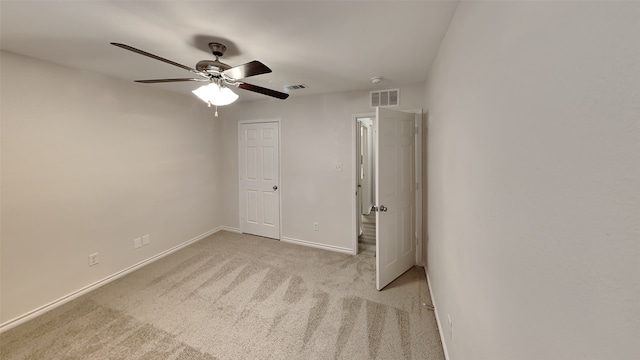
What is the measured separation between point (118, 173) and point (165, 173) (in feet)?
1.95

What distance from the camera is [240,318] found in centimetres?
217

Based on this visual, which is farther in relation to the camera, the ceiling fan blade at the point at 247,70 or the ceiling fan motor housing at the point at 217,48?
the ceiling fan motor housing at the point at 217,48

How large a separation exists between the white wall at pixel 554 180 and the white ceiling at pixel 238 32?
2.23 ft

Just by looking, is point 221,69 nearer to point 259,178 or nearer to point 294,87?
point 294,87

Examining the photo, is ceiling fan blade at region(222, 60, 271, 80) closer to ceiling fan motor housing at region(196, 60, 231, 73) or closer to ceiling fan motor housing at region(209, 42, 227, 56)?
ceiling fan motor housing at region(196, 60, 231, 73)

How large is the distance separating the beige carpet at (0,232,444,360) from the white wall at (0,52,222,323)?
1.34 feet

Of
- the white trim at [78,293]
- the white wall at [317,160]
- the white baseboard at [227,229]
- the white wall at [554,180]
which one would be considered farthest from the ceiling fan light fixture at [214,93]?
the white baseboard at [227,229]

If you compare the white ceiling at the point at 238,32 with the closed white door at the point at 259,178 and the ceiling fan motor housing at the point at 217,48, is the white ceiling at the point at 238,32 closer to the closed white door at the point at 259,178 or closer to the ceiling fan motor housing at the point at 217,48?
the ceiling fan motor housing at the point at 217,48

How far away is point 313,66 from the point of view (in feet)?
8.09

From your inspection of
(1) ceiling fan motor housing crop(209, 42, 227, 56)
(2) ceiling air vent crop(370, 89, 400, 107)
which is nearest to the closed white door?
(2) ceiling air vent crop(370, 89, 400, 107)

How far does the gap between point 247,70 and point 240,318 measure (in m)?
2.11

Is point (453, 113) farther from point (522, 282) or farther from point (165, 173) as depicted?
point (165, 173)

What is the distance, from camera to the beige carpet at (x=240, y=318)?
1.83 m

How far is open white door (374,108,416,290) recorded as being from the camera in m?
2.56
